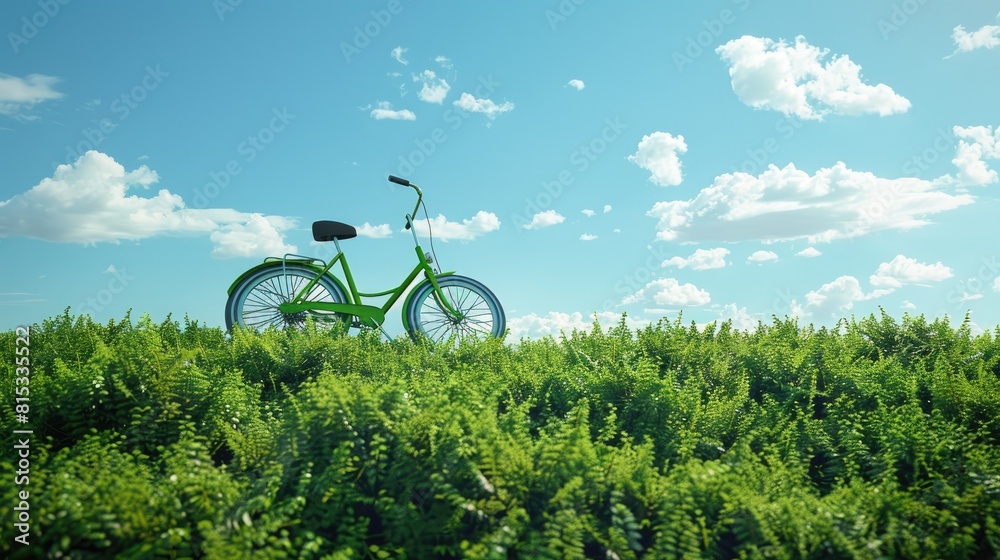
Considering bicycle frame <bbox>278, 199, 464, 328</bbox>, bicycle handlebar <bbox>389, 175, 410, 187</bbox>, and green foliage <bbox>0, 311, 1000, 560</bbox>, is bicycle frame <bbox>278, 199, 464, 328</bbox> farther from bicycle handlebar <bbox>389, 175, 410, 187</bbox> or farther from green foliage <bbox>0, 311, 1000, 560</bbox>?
green foliage <bbox>0, 311, 1000, 560</bbox>

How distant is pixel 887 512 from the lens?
3.84 m

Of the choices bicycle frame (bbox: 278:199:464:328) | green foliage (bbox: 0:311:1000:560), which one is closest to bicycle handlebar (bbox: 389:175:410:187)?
bicycle frame (bbox: 278:199:464:328)

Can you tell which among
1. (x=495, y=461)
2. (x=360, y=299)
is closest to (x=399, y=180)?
(x=360, y=299)

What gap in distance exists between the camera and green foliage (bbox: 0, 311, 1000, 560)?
333 cm

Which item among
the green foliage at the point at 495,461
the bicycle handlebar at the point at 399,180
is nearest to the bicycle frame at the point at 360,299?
the bicycle handlebar at the point at 399,180

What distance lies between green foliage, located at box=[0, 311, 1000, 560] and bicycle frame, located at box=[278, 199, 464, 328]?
96.5 inches

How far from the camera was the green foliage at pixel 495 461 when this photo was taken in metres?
3.33

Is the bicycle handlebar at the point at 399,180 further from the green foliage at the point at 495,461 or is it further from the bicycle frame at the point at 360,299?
the green foliage at the point at 495,461

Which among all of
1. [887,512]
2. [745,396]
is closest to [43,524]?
[887,512]

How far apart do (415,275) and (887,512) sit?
21.2 ft

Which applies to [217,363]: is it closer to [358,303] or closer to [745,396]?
[358,303]

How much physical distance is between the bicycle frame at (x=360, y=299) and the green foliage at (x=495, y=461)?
2451 millimetres

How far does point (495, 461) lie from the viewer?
3631 mm

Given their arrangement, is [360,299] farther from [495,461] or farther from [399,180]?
[495,461]
